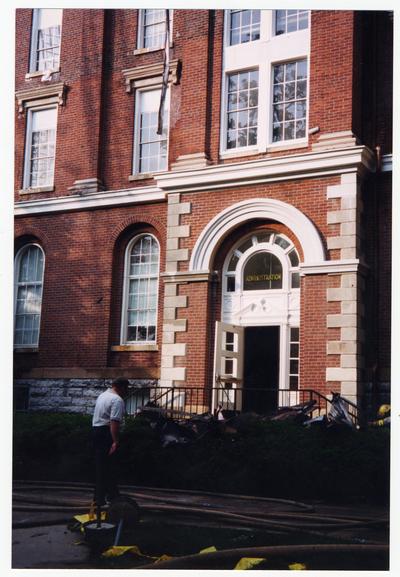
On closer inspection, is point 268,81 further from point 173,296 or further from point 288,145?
point 173,296

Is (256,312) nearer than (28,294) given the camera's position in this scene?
Yes

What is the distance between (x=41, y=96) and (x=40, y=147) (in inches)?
53.5

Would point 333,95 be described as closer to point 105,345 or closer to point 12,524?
point 105,345

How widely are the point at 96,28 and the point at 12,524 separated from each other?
13.7 meters

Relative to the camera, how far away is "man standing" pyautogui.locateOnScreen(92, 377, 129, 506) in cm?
992

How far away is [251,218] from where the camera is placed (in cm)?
1603

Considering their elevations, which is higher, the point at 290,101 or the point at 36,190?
the point at 290,101

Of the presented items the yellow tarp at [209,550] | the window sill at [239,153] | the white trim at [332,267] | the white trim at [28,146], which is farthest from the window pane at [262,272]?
the yellow tarp at [209,550]

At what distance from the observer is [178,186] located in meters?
16.9

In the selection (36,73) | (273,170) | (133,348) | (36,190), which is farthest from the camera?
(36,73)

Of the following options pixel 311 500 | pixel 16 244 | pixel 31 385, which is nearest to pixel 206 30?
pixel 16 244

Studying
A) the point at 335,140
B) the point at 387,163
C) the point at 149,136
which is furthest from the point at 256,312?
the point at 149,136

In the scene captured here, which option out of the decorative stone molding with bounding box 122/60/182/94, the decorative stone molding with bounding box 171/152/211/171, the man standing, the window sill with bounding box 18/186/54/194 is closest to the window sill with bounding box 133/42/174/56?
the decorative stone molding with bounding box 122/60/182/94

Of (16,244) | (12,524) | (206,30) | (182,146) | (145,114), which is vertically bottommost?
(12,524)
